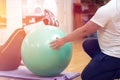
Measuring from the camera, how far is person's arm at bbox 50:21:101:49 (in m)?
2.05

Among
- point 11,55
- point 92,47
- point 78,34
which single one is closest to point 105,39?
point 78,34

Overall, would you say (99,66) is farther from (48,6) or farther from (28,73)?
(48,6)

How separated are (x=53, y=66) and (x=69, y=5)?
3.95 meters

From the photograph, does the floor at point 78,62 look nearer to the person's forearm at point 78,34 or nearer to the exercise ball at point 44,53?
the exercise ball at point 44,53

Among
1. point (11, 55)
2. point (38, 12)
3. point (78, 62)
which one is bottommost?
point (78, 62)

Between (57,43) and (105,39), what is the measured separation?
0.44m

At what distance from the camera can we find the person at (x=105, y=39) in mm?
1996

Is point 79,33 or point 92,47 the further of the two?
point 92,47

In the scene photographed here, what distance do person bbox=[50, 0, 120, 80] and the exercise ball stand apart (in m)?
0.26

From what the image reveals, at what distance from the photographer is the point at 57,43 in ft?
7.65

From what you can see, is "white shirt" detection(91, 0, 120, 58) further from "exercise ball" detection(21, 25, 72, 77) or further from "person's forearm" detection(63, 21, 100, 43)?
"exercise ball" detection(21, 25, 72, 77)

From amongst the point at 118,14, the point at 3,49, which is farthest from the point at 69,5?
the point at 118,14

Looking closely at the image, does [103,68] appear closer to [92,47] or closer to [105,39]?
[105,39]

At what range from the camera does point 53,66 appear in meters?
2.42
